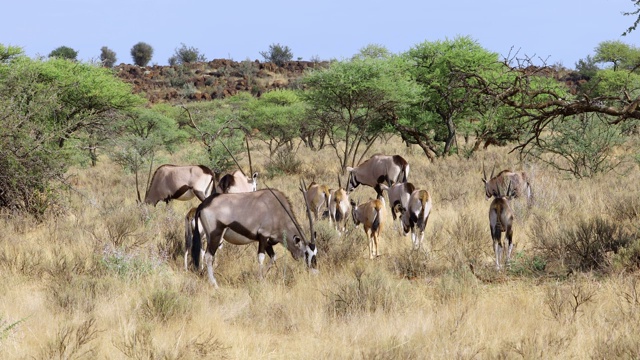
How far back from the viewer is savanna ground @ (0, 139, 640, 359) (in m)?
4.68

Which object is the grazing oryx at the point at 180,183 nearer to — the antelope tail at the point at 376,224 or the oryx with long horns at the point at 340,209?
the oryx with long horns at the point at 340,209

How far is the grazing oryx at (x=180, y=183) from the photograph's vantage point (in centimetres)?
1270

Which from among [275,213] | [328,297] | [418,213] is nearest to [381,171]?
[418,213]

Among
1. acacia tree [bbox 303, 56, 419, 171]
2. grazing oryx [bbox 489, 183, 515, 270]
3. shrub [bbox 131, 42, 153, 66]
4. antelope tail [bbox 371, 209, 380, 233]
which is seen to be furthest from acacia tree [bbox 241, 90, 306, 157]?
shrub [bbox 131, 42, 153, 66]

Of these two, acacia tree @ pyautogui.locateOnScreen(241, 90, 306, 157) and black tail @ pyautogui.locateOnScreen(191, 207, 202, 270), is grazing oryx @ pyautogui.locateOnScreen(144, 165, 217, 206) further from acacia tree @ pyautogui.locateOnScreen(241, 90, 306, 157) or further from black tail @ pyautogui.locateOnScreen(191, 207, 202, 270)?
acacia tree @ pyautogui.locateOnScreen(241, 90, 306, 157)

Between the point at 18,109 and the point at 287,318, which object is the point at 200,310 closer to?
the point at 287,318

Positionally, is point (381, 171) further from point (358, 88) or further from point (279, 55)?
point (279, 55)

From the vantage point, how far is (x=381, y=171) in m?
15.1

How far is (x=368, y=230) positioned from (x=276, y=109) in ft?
80.5

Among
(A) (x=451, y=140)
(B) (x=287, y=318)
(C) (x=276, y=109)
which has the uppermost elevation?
(C) (x=276, y=109)

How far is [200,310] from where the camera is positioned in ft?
18.8

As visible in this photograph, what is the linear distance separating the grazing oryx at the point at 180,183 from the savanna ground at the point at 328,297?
2063 mm

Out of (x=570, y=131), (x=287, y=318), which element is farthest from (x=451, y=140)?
(x=287, y=318)

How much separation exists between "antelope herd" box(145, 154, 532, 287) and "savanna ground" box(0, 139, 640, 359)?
27cm
